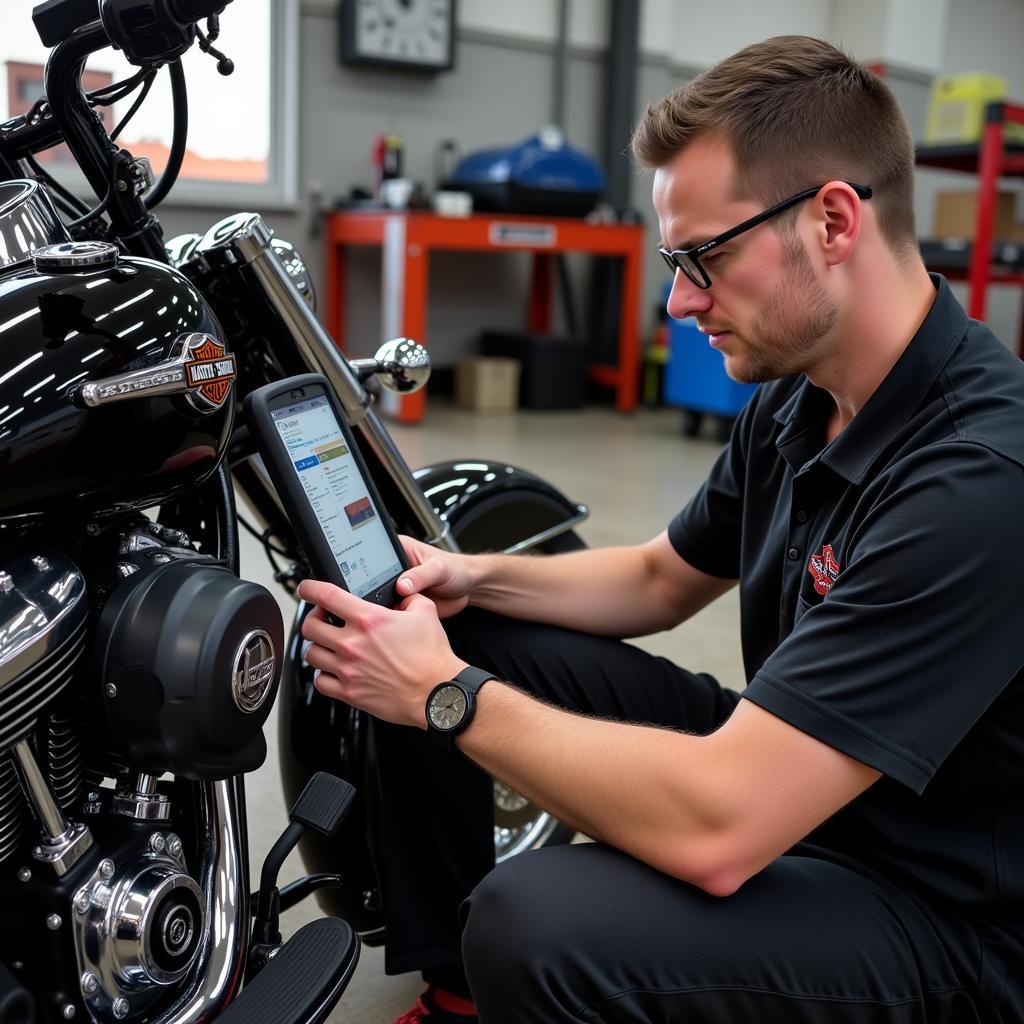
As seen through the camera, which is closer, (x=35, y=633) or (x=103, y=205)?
(x=35, y=633)

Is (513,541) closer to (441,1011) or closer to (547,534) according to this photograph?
(547,534)

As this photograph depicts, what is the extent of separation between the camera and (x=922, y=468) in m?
0.81

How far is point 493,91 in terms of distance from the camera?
540 cm

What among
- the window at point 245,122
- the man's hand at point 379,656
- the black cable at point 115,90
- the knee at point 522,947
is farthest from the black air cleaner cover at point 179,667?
the window at point 245,122

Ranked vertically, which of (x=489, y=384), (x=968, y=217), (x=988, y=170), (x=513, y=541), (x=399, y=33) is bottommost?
(x=489, y=384)

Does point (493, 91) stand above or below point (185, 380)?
above

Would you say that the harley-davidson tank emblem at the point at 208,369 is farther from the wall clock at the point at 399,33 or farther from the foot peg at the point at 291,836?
the wall clock at the point at 399,33

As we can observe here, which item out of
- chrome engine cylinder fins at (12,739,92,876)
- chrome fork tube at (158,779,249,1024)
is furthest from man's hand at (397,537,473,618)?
chrome engine cylinder fins at (12,739,92,876)

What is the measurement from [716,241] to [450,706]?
420 millimetres

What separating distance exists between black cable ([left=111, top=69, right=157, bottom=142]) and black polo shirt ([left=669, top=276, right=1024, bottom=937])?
0.64 metres

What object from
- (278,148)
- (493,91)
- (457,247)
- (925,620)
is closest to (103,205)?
(925,620)

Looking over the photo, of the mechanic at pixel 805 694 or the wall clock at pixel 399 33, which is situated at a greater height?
the wall clock at pixel 399 33

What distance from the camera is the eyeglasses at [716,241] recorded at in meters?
0.89

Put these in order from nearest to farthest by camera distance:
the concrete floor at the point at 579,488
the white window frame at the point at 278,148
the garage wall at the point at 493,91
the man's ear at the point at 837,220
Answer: the man's ear at the point at 837,220
the concrete floor at the point at 579,488
the white window frame at the point at 278,148
the garage wall at the point at 493,91
